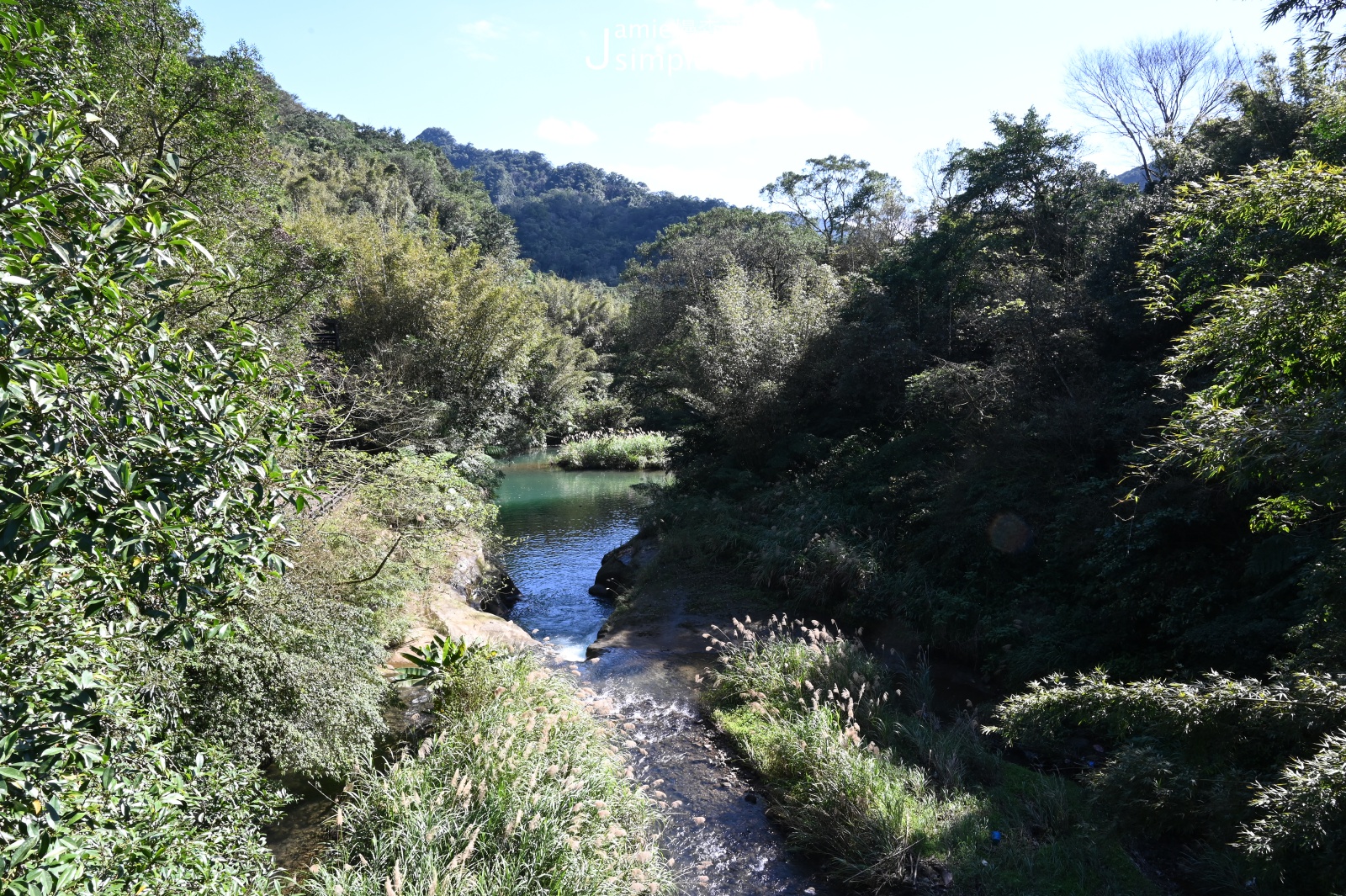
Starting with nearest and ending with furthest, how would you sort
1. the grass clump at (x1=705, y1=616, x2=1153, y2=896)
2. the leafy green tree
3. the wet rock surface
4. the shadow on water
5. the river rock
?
the leafy green tree < the grass clump at (x1=705, y1=616, x2=1153, y2=896) < the wet rock surface < the shadow on water < the river rock

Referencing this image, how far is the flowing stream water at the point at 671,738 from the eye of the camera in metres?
5.11

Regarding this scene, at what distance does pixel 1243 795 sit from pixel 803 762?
125 inches

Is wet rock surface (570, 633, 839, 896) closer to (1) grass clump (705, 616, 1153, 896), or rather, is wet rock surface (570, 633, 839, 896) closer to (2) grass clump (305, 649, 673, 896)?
(1) grass clump (705, 616, 1153, 896)

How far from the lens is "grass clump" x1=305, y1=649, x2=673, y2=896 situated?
141 inches

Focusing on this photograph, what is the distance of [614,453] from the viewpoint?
32.2m

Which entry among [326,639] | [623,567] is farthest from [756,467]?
[326,639]

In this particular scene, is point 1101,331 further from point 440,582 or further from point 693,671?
point 440,582

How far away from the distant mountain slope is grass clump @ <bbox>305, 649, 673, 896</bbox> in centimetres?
6328

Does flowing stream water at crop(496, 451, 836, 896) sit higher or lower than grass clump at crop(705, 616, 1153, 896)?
lower

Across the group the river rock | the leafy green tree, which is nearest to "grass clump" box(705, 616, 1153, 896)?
the leafy green tree

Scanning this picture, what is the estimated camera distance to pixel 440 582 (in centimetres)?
1047

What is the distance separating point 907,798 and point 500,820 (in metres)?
3.08

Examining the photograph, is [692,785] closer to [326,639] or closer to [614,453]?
[326,639]

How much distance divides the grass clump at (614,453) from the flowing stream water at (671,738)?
1460cm
